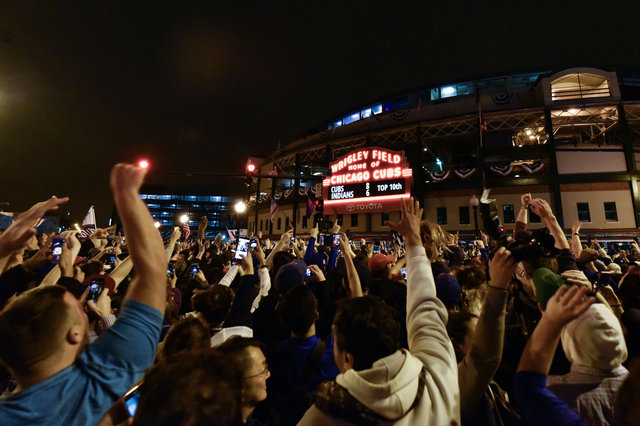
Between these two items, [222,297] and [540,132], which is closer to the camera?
[222,297]

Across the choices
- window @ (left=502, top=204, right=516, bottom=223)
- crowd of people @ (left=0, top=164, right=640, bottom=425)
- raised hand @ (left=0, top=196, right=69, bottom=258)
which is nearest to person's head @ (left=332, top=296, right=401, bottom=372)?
crowd of people @ (left=0, top=164, right=640, bottom=425)

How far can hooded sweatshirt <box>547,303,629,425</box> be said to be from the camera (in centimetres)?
176

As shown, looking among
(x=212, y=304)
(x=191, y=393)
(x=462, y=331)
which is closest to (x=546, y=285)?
(x=462, y=331)

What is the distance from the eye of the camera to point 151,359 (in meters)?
1.47

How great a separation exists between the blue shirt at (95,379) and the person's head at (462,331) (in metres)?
2.45

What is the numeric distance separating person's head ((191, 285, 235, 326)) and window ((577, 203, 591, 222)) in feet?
93.4


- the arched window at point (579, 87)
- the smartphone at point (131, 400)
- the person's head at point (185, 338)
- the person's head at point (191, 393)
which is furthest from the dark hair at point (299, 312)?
the arched window at point (579, 87)

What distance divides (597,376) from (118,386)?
2779 millimetres

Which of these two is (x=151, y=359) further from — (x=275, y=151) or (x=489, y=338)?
(x=275, y=151)

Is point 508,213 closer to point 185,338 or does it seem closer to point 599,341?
point 599,341

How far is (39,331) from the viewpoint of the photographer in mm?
1398

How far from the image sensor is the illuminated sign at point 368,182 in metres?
20.8

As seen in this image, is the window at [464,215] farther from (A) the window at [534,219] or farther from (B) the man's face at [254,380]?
(B) the man's face at [254,380]

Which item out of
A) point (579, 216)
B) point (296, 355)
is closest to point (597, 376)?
point (296, 355)
